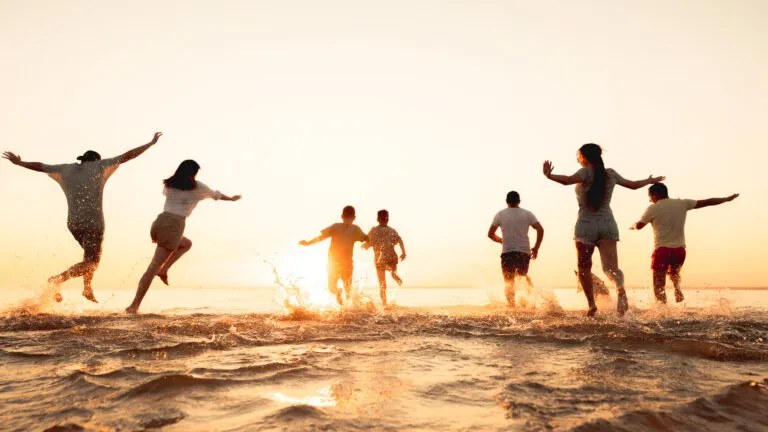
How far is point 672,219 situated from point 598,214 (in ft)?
8.30

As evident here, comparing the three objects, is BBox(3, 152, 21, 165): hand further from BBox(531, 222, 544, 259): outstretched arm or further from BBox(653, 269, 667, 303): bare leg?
BBox(653, 269, 667, 303): bare leg

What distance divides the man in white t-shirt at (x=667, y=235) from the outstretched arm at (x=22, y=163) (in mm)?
9796

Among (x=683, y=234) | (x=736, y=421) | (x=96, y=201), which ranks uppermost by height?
(x=96, y=201)

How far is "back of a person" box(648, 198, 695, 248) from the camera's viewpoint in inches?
321

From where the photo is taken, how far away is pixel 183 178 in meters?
7.26

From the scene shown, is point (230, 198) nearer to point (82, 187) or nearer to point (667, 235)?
point (82, 187)

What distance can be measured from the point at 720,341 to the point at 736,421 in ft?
8.23

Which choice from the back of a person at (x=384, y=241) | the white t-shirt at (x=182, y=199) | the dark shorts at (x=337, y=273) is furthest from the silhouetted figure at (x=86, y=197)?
the back of a person at (x=384, y=241)

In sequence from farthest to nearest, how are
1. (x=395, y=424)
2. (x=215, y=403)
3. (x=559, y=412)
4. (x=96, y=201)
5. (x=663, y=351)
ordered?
(x=96, y=201), (x=663, y=351), (x=215, y=403), (x=559, y=412), (x=395, y=424)

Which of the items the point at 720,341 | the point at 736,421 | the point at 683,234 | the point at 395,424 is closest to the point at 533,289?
the point at 683,234

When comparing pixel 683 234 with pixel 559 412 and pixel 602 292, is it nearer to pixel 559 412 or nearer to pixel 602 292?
pixel 602 292

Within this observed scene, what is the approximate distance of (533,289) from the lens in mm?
8750

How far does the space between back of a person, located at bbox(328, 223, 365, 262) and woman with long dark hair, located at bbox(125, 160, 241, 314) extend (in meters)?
2.93

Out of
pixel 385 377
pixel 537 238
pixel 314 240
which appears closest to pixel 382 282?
pixel 314 240
